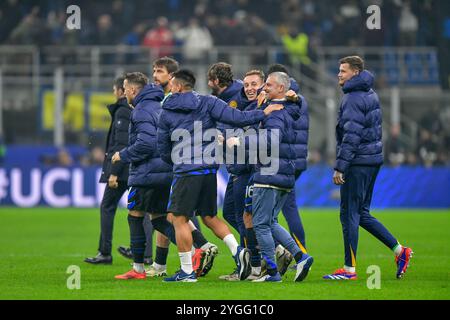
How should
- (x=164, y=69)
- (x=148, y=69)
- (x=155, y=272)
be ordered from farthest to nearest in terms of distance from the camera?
(x=148, y=69) < (x=164, y=69) < (x=155, y=272)

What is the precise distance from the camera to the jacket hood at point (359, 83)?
480 inches

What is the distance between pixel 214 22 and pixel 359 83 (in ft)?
62.1

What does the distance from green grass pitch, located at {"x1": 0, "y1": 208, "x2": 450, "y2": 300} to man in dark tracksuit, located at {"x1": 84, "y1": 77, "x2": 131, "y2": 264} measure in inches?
11.9

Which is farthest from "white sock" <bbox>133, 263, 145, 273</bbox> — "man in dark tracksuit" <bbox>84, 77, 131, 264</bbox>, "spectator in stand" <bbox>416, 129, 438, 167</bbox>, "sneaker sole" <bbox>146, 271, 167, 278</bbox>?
"spectator in stand" <bbox>416, 129, 438, 167</bbox>

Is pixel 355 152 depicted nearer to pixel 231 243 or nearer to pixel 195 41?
pixel 231 243

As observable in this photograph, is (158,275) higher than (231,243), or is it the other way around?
(231,243)

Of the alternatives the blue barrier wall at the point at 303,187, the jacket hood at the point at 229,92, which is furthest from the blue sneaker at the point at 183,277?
the blue barrier wall at the point at 303,187

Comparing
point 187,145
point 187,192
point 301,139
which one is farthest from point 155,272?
point 301,139

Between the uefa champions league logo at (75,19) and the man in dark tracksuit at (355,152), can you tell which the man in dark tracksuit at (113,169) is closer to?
the uefa champions league logo at (75,19)

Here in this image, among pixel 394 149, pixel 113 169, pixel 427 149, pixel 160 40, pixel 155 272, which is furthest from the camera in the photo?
pixel 160 40

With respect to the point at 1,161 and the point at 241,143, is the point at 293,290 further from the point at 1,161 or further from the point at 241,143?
the point at 1,161

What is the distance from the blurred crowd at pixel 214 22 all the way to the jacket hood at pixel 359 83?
1696 cm

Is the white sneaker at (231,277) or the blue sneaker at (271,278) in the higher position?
the blue sneaker at (271,278)

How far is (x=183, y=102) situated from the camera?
11.5m
